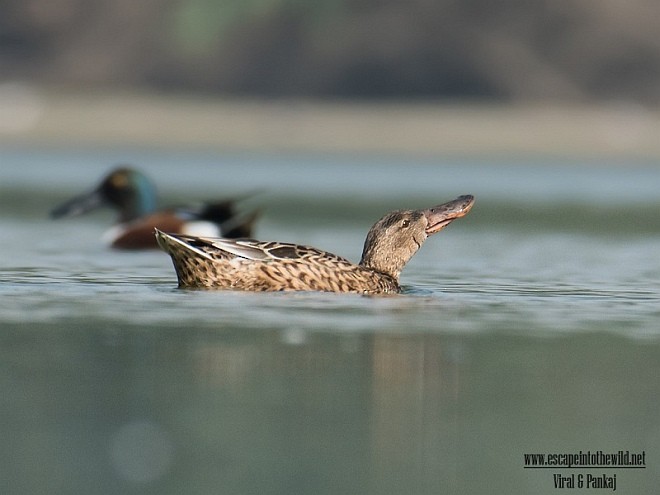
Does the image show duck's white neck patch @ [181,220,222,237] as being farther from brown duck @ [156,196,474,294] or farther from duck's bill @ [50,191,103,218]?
brown duck @ [156,196,474,294]

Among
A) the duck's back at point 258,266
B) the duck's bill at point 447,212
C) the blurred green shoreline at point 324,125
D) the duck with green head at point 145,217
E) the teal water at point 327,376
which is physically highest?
the blurred green shoreline at point 324,125

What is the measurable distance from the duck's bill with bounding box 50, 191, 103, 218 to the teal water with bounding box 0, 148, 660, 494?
3.97ft

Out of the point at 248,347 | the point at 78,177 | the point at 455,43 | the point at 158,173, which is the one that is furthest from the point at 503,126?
the point at 248,347

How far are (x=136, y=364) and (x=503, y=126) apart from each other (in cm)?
3186

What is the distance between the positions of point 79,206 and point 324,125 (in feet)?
73.9

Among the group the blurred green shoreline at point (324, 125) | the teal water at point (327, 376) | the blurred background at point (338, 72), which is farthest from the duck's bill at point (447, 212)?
the blurred background at point (338, 72)

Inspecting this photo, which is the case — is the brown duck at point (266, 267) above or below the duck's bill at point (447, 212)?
below

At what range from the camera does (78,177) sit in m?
29.0

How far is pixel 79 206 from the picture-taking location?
1719cm

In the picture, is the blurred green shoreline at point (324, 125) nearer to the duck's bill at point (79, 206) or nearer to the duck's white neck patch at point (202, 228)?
the duck's bill at point (79, 206)

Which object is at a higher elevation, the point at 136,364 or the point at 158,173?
the point at 158,173

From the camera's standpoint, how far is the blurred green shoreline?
123 feet

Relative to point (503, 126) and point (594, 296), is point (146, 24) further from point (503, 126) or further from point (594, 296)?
point (594, 296)

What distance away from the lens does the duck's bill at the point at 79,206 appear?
17000 millimetres
